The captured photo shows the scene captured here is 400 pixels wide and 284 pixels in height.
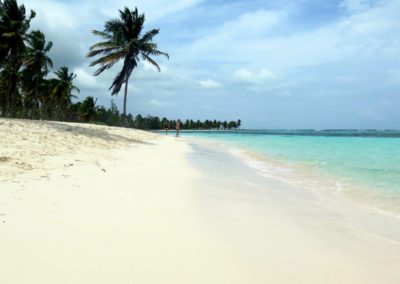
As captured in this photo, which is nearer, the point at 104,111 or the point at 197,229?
the point at 197,229

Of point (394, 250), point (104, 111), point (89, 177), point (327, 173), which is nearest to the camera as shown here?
point (394, 250)

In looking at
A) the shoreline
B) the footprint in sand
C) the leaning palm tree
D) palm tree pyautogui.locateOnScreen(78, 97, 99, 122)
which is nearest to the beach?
the footprint in sand

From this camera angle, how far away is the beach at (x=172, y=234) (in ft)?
7.85

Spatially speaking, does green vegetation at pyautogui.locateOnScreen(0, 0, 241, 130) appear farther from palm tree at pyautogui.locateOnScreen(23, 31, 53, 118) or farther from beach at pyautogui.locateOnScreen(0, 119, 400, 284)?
beach at pyautogui.locateOnScreen(0, 119, 400, 284)

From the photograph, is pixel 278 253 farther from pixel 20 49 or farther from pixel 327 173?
pixel 20 49

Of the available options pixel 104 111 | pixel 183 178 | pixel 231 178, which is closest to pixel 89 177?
pixel 183 178

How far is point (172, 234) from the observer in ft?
10.4

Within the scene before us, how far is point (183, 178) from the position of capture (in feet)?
22.1

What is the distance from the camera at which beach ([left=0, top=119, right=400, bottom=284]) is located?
2.39 m

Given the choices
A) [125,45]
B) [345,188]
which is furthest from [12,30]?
[345,188]

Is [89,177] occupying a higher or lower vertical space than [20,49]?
lower

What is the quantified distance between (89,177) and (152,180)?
109 cm

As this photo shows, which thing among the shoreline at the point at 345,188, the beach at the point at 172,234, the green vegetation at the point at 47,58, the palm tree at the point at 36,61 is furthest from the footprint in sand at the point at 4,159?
the palm tree at the point at 36,61

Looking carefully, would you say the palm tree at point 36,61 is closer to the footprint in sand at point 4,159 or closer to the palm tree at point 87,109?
the palm tree at point 87,109
